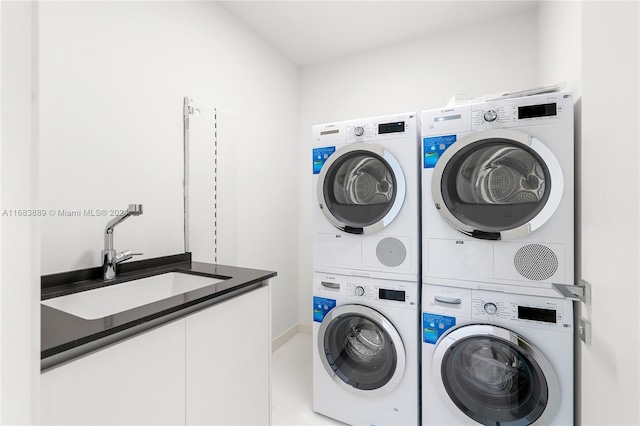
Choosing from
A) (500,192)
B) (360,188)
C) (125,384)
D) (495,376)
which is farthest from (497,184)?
(125,384)

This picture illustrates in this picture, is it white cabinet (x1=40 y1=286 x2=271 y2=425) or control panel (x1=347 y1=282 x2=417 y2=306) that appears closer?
white cabinet (x1=40 y1=286 x2=271 y2=425)

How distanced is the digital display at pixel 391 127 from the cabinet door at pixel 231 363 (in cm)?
110

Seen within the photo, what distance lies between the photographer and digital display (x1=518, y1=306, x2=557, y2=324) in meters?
1.39

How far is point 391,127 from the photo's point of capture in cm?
174

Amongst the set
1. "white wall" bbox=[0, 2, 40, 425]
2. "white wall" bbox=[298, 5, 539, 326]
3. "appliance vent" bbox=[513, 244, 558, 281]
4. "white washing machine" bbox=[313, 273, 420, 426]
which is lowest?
"white washing machine" bbox=[313, 273, 420, 426]

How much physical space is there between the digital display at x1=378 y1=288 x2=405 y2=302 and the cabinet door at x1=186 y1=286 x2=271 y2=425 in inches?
26.4

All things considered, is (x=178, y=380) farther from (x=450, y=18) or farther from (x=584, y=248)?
(x=450, y=18)

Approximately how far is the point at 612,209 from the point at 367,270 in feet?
4.02

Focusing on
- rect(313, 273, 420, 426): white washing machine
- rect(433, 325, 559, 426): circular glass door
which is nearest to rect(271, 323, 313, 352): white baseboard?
rect(313, 273, 420, 426): white washing machine

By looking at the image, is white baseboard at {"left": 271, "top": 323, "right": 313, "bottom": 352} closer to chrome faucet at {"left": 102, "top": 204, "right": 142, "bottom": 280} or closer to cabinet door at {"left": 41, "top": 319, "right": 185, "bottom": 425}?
chrome faucet at {"left": 102, "top": 204, "right": 142, "bottom": 280}

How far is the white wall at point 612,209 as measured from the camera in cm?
60

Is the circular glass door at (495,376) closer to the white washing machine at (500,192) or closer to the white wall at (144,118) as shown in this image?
the white washing machine at (500,192)

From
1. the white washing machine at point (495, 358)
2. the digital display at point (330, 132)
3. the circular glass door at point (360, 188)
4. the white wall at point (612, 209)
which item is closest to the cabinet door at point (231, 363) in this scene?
the circular glass door at point (360, 188)

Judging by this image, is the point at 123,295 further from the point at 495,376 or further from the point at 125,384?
the point at 495,376
